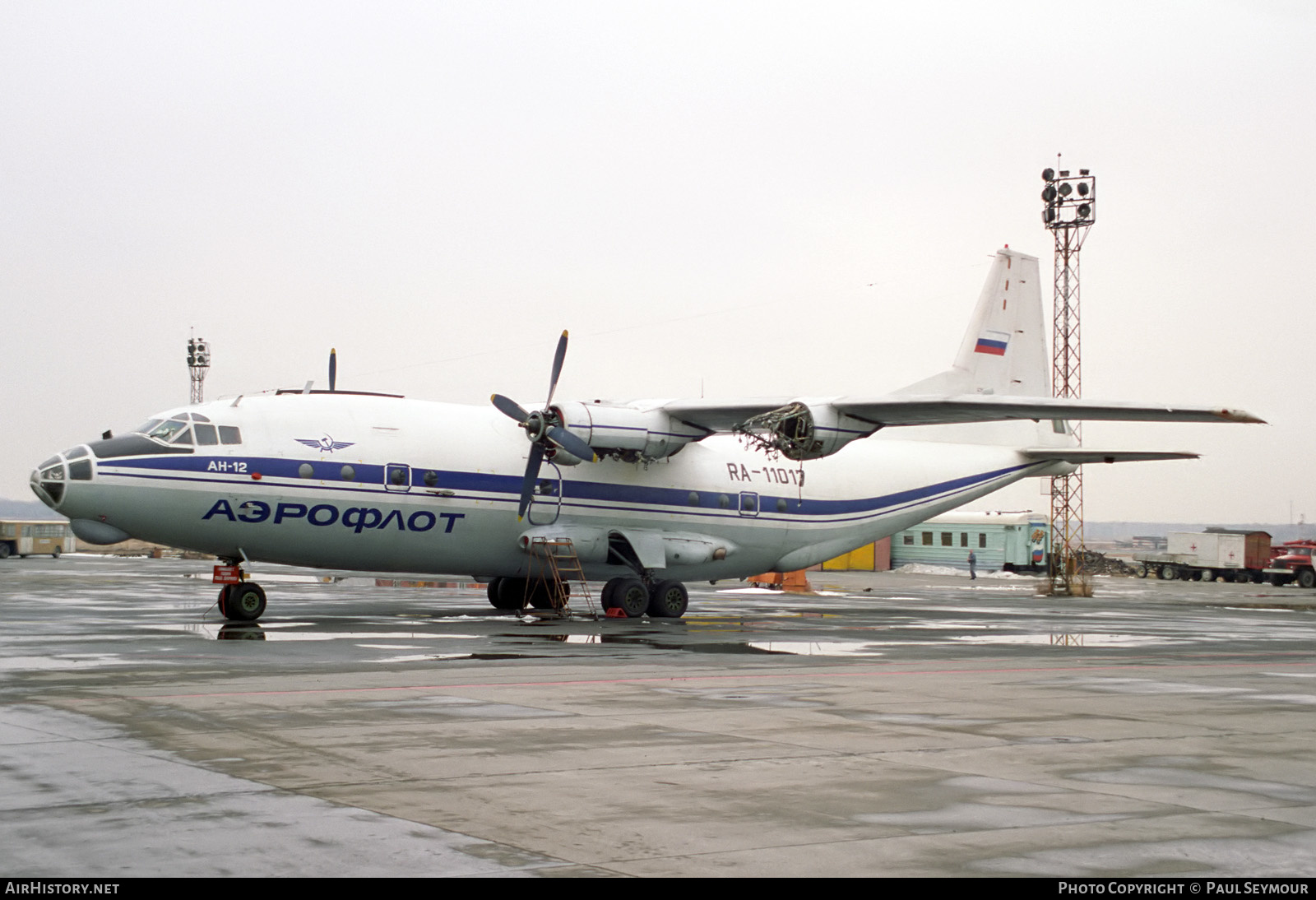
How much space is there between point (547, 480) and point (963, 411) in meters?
9.11

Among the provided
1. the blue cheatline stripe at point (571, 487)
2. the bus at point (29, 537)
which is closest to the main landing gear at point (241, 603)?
the blue cheatline stripe at point (571, 487)

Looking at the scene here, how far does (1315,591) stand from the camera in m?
56.0

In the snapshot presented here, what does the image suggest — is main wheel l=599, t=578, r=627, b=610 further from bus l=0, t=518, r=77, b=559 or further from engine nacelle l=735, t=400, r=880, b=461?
bus l=0, t=518, r=77, b=559

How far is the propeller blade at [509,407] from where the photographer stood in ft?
86.3

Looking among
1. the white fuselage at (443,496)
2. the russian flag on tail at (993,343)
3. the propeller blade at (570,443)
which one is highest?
the russian flag on tail at (993,343)

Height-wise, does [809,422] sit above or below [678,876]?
above

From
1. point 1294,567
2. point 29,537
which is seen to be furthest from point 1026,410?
point 29,537

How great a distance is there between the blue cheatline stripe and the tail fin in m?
A: 2.39

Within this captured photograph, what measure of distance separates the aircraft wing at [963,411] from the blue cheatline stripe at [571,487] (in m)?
2.10

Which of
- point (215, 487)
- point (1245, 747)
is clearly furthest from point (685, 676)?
point (215, 487)

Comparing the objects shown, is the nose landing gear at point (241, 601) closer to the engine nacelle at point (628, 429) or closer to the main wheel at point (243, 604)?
the main wheel at point (243, 604)

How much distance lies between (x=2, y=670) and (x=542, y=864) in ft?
33.5

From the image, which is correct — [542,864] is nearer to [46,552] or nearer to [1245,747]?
[1245,747]

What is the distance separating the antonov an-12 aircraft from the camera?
22766 mm
